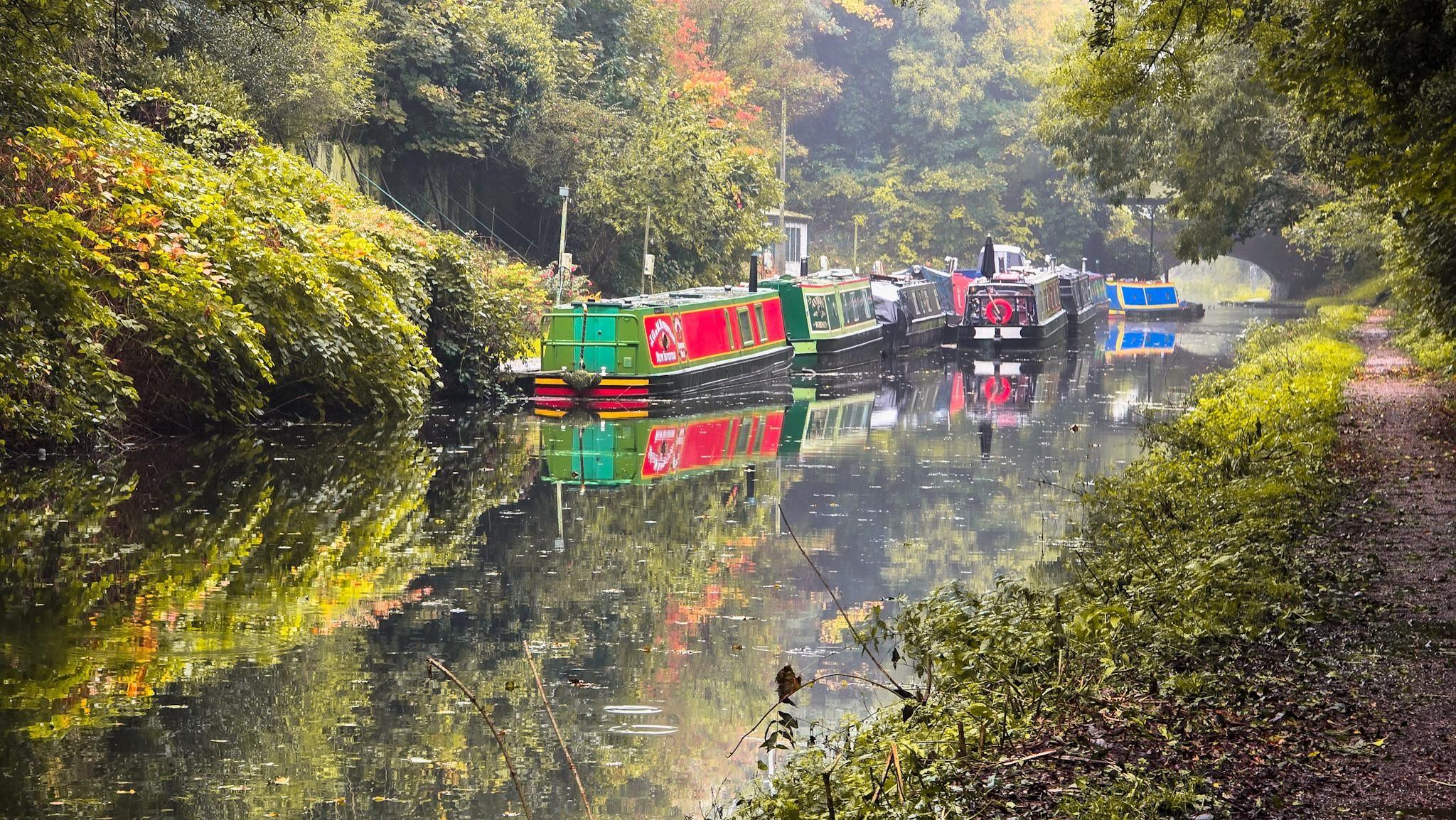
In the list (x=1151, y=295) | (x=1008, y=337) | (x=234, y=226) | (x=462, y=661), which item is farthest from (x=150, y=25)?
(x=1151, y=295)

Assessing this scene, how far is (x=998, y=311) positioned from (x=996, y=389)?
442 inches

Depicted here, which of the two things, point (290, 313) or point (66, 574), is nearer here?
point (66, 574)

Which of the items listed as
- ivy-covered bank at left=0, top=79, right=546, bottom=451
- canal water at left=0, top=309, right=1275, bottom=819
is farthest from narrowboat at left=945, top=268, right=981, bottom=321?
canal water at left=0, top=309, right=1275, bottom=819

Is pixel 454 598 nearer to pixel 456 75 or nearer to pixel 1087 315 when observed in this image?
pixel 456 75

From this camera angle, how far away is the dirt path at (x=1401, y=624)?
4895 millimetres

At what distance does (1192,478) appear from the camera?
1154 cm

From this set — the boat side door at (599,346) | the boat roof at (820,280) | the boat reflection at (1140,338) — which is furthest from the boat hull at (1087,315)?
the boat side door at (599,346)

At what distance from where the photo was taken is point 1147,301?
61.7 meters

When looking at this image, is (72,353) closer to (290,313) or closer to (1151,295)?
(290,313)

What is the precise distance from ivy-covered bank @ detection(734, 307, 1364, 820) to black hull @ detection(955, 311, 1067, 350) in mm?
28824

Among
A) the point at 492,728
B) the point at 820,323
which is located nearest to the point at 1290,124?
the point at 820,323

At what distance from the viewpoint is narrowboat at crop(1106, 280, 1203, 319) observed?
198ft

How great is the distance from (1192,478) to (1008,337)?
28046 millimetres

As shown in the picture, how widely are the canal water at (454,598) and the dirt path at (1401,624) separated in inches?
88.8
